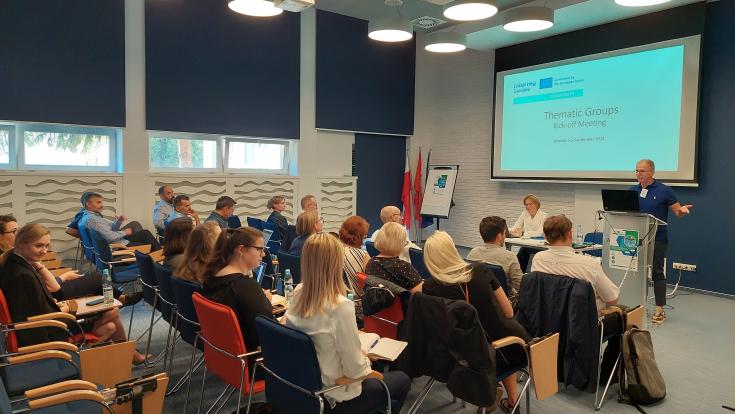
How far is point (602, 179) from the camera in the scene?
748 centimetres

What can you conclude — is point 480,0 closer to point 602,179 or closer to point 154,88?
point 602,179

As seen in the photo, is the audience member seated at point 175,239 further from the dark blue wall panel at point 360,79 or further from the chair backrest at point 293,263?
the dark blue wall panel at point 360,79

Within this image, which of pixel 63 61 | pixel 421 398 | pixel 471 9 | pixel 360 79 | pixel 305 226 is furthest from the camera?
pixel 360 79

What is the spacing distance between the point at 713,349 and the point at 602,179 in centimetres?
342

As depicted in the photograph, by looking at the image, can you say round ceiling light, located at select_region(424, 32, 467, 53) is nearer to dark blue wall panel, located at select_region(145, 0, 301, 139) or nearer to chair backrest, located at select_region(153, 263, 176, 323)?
dark blue wall panel, located at select_region(145, 0, 301, 139)

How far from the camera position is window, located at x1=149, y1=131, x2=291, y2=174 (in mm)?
7672

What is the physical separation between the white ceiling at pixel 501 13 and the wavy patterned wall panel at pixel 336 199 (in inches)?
116

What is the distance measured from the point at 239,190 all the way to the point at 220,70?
187 centimetres

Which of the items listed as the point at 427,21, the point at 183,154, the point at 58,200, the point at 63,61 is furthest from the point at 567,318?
the point at 63,61

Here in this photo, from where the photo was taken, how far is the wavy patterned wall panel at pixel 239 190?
754cm

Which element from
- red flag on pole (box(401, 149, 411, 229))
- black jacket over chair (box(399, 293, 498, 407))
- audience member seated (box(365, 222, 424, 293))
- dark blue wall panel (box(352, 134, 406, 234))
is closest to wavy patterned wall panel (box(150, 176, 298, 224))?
dark blue wall panel (box(352, 134, 406, 234))

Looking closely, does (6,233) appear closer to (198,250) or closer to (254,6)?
(198,250)

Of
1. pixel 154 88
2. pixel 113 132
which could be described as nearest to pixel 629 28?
pixel 154 88

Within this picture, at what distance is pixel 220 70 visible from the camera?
25.7ft
